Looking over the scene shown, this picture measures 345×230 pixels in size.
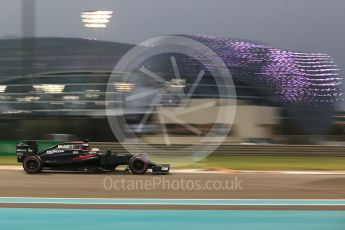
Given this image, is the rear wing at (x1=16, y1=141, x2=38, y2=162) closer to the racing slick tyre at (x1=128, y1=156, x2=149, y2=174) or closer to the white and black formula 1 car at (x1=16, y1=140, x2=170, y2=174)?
the white and black formula 1 car at (x1=16, y1=140, x2=170, y2=174)

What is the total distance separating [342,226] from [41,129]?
73.7 feet

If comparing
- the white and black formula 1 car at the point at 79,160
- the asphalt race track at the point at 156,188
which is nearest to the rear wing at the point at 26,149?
the white and black formula 1 car at the point at 79,160

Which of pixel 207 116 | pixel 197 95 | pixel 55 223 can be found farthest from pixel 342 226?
pixel 197 95

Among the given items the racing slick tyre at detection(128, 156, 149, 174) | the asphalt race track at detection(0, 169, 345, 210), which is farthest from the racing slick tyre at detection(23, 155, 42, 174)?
the racing slick tyre at detection(128, 156, 149, 174)

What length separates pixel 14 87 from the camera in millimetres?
66125

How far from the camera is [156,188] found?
30.5 feet

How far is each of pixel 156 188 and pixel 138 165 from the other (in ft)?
9.35

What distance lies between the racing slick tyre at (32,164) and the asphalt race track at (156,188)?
0.42 meters

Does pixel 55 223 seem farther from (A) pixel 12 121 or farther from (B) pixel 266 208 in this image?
(A) pixel 12 121

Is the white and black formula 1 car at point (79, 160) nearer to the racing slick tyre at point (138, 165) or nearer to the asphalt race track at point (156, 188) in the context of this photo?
the racing slick tyre at point (138, 165)

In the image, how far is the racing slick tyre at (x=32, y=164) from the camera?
12.3 m

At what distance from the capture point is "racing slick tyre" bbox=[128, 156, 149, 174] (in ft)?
39.6

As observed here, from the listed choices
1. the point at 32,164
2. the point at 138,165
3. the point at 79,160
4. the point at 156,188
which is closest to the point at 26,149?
the point at 32,164

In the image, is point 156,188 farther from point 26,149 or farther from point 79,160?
point 26,149
